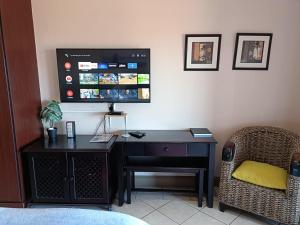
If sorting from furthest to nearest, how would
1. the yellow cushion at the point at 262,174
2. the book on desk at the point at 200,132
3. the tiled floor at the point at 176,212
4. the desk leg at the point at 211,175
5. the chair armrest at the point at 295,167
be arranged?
the book on desk at the point at 200,132 → the desk leg at the point at 211,175 → the tiled floor at the point at 176,212 → the yellow cushion at the point at 262,174 → the chair armrest at the point at 295,167

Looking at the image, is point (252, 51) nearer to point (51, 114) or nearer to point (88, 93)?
point (88, 93)

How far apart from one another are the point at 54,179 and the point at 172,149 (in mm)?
1196

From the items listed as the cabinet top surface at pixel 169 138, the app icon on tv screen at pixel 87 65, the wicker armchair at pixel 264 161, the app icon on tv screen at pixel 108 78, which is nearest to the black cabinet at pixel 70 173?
the cabinet top surface at pixel 169 138

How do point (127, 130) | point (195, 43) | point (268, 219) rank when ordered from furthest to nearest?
point (127, 130) → point (195, 43) → point (268, 219)

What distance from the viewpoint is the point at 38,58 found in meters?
2.62

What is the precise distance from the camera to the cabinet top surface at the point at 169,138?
2.32 m

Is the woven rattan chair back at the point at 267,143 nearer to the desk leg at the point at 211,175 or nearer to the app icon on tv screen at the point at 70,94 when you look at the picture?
the desk leg at the point at 211,175

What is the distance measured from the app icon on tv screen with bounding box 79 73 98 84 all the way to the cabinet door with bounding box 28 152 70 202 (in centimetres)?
82

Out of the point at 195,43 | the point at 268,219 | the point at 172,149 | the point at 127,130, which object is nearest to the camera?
the point at 268,219

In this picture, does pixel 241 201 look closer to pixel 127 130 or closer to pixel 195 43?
pixel 127 130

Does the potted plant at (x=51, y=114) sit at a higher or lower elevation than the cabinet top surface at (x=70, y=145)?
higher

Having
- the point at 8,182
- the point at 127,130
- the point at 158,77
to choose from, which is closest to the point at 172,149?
the point at 127,130

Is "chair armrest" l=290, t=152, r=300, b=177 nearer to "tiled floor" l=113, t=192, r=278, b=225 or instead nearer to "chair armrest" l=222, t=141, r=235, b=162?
"chair armrest" l=222, t=141, r=235, b=162

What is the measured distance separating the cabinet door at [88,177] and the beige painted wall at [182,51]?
0.62m
